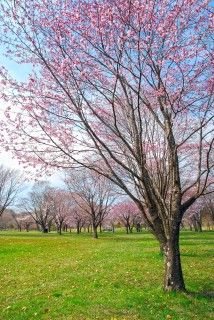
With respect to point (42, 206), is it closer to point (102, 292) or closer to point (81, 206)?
point (81, 206)

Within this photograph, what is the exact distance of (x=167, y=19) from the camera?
886 centimetres

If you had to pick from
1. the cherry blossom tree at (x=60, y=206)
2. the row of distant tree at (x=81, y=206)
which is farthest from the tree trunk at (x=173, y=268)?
the cherry blossom tree at (x=60, y=206)

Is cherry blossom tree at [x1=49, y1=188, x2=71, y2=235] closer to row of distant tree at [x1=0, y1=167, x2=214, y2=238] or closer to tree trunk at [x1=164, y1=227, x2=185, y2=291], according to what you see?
row of distant tree at [x1=0, y1=167, x2=214, y2=238]

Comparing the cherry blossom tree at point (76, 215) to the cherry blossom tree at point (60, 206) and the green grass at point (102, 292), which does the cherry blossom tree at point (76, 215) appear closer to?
the cherry blossom tree at point (60, 206)

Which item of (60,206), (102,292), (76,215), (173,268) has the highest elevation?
(60,206)

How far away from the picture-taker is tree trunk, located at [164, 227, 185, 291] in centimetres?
952

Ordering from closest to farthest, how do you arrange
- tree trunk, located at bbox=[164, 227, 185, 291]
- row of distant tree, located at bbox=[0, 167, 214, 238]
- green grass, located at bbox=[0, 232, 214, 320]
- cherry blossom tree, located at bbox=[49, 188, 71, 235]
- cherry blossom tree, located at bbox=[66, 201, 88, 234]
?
green grass, located at bbox=[0, 232, 214, 320], tree trunk, located at bbox=[164, 227, 185, 291], row of distant tree, located at bbox=[0, 167, 214, 238], cherry blossom tree, located at bbox=[66, 201, 88, 234], cherry blossom tree, located at bbox=[49, 188, 71, 235]

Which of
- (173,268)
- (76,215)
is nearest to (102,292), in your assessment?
(173,268)

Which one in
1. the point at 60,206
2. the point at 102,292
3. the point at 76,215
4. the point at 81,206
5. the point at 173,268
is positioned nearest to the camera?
the point at 173,268

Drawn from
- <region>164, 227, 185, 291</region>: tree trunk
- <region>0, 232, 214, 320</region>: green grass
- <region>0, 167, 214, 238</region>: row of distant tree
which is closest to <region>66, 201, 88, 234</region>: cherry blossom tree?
<region>0, 167, 214, 238</region>: row of distant tree

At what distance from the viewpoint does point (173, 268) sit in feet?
31.4

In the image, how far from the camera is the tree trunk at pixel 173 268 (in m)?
9.52

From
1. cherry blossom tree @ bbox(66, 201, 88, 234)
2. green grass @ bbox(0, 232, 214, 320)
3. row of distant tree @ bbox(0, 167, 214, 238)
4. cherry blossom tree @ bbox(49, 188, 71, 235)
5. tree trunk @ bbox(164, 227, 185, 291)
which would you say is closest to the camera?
green grass @ bbox(0, 232, 214, 320)

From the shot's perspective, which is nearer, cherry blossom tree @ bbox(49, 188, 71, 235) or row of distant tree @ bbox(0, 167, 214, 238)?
row of distant tree @ bbox(0, 167, 214, 238)
